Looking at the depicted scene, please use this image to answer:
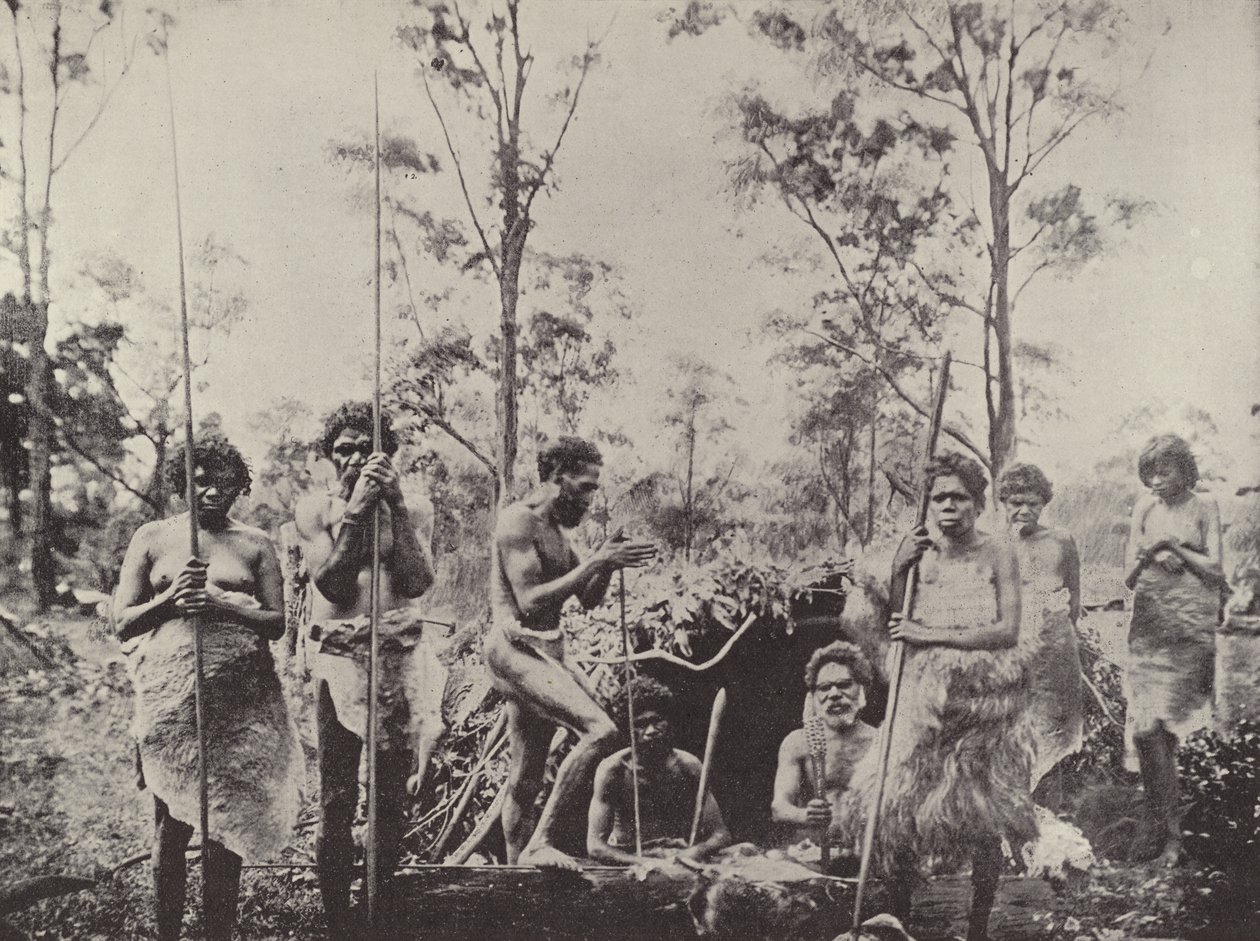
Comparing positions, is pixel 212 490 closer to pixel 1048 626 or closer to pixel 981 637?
pixel 981 637

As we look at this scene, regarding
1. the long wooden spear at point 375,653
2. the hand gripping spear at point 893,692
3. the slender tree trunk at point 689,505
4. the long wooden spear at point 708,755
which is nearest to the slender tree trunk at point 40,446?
the long wooden spear at point 375,653

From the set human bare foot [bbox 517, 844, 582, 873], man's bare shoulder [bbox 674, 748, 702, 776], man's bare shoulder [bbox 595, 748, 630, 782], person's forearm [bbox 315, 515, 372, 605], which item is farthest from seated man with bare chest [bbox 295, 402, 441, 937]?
man's bare shoulder [bbox 674, 748, 702, 776]

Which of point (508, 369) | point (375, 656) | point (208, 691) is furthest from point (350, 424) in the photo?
point (208, 691)

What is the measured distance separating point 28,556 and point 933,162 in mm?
4191

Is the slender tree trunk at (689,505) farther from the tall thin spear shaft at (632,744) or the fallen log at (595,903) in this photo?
the fallen log at (595,903)

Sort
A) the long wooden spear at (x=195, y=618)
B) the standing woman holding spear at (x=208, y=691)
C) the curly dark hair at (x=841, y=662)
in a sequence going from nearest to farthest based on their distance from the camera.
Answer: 1. the long wooden spear at (x=195, y=618)
2. the standing woman holding spear at (x=208, y=691)
3. the curly dark hair at (x=841, y=662)

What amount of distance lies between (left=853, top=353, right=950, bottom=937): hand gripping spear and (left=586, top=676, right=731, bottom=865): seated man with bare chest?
0.56 meters

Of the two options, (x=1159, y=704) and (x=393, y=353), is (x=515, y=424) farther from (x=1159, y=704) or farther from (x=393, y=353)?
(x=1159, y=704)

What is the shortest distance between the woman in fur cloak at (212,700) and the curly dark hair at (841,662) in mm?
2120

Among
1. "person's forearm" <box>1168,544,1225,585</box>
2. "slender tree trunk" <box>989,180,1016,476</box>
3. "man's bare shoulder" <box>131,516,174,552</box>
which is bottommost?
"person's forearm" <box>1168,544,1225,585</box>

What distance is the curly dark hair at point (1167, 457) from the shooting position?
193 inches

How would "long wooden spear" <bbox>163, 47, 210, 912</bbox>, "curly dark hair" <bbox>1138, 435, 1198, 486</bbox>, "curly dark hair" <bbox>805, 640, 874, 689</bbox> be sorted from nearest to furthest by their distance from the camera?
"long wooden spear" <bbox>163, 47, 210, 912</bbox> < "curly dark hair" <bbox>805, 640, 874, 689</bbox> < "curly dark hair" <bbox>1138, 435, 1198, 486</bbox>

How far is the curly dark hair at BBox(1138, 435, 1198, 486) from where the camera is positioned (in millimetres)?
4902

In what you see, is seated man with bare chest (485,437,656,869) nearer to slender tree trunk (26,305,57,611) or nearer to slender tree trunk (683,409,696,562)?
slender tree trunk (683,409,696,562)
